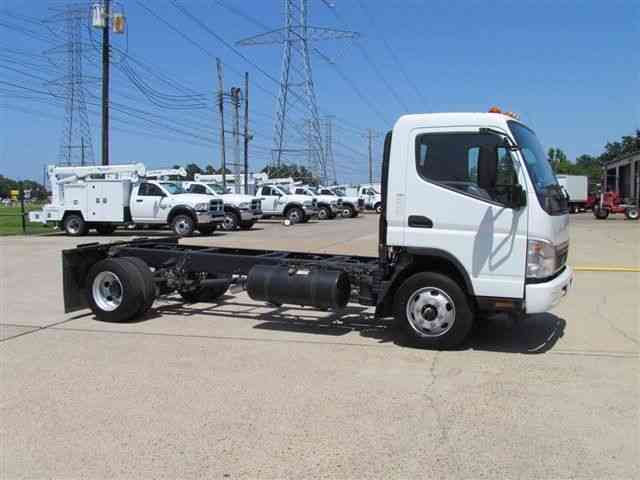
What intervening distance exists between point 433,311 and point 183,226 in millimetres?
18645

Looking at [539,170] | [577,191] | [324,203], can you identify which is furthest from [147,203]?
[577,191]

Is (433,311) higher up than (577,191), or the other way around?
(577,191)

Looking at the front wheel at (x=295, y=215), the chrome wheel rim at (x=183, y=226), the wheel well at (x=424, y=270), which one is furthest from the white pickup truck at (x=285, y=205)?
the wheel well at (x=424, y=270)

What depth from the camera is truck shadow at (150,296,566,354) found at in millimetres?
7402

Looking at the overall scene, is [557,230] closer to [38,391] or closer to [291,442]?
[291,442]

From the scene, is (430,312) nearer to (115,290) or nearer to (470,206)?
(470,206)

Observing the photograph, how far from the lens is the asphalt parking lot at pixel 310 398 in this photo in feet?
13.8

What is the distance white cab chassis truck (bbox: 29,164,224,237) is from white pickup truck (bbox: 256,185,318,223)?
353 inches

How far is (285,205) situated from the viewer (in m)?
35.2

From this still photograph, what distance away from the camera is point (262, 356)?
6.81m

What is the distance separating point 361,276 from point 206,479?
3.99 metres

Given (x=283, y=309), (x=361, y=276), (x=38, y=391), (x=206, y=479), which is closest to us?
(x=206, y=479)

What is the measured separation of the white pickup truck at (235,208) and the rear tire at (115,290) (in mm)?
18776

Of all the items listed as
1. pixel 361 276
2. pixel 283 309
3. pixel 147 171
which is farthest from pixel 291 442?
pixel 147 171
